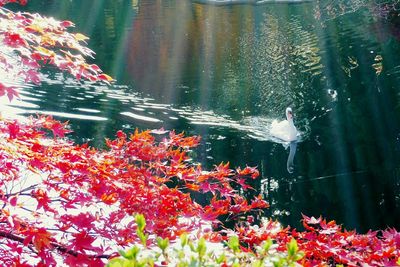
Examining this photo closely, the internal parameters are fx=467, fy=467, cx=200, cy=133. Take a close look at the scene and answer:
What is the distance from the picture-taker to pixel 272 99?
33.7 ft

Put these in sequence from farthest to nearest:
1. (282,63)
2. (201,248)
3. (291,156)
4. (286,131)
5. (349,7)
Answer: (349,7) < (282,63) < (286,131) < (291,156) < (201,248)

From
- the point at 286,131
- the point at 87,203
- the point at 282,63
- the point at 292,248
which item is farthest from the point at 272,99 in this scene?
the point at 292,248

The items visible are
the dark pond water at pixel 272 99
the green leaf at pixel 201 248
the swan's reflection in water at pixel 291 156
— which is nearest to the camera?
the green leaf at pixel 201 248

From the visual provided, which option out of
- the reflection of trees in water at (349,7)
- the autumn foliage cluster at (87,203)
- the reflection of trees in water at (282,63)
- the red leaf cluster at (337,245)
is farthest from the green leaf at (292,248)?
the reflection of trees in water at (349,7)

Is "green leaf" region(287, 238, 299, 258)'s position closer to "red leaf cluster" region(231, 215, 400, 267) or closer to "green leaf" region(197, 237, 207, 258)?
"green leaf" region(197, 237, 207, 258)

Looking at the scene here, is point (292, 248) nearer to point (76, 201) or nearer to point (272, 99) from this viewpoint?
point (76, 201)

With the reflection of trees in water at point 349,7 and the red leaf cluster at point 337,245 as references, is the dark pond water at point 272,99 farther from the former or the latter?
the red leaf cluster at point 337,245

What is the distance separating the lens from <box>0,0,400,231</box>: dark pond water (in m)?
6.62

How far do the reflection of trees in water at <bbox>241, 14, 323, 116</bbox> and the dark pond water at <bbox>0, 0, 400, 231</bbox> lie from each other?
0.11 feet

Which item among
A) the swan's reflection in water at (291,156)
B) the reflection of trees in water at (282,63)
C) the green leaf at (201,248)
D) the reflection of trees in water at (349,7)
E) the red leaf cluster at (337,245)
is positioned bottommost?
the swan's reflection in water at (291,156)

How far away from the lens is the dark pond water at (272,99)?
21.7ft

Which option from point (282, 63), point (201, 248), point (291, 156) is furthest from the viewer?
point (282, 63)

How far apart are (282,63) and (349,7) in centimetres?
1127

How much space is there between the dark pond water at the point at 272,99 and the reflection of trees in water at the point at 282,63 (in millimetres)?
35
